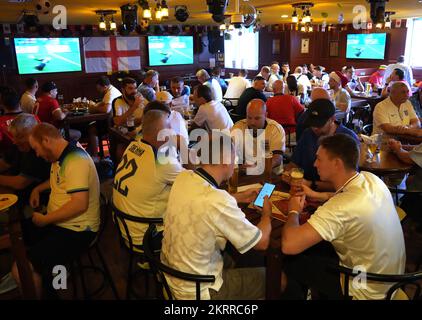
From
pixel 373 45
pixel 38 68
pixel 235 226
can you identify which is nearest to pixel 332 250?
pixel 235 226

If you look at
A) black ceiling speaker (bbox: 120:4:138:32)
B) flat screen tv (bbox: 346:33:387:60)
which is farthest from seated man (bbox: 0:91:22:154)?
flat screen tv (bbox: 346:33:387:60)

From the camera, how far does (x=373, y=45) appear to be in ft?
35.7

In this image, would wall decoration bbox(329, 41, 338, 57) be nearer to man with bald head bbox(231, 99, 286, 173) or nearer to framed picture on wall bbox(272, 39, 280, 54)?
framed picture on wall bbox(272, 39, 280, 54)

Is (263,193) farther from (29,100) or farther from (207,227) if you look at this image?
(29,100)

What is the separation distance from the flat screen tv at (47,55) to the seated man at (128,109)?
19.1ft

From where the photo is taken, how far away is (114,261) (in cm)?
297

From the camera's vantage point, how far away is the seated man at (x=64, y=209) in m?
2.14

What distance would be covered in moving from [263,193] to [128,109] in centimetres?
304

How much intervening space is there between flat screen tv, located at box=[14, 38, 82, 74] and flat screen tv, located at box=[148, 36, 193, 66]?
7.20ft

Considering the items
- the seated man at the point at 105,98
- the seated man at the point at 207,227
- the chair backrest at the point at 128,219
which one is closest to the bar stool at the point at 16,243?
the chair backrest at the point at 128,219

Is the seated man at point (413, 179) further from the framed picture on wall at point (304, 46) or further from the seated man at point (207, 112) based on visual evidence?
the framed picture on wall at point (304, 46)

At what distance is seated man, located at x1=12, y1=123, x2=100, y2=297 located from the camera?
214 centimetres

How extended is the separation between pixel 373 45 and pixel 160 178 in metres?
10.8
